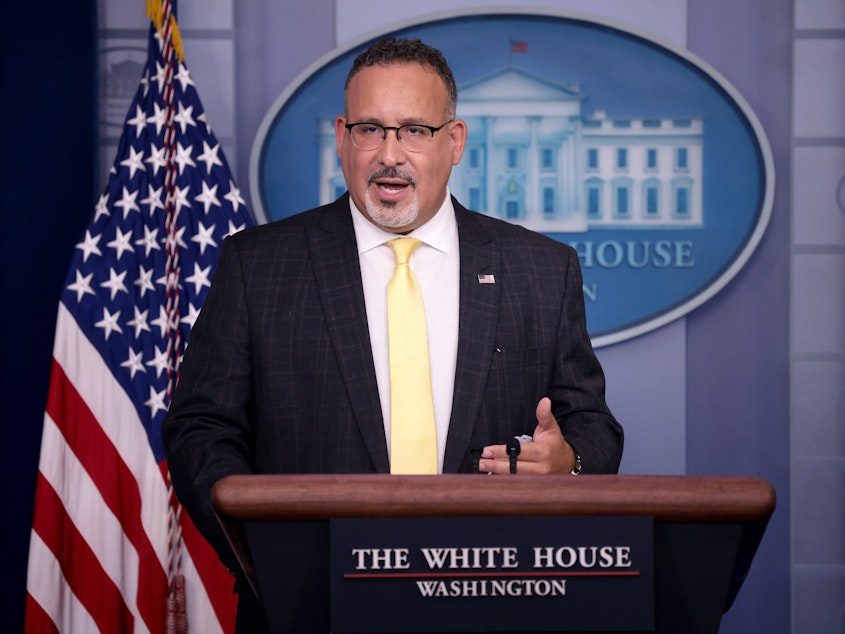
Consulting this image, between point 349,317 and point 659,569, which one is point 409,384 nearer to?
point 349,317

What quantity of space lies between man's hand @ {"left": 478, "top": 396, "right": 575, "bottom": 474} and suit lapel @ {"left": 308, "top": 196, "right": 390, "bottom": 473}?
35cm

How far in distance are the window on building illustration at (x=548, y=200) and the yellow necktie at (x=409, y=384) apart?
1434 mm

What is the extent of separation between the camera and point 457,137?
6.68ft

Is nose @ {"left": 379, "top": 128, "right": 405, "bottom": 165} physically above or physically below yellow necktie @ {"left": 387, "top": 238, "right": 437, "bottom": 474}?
above

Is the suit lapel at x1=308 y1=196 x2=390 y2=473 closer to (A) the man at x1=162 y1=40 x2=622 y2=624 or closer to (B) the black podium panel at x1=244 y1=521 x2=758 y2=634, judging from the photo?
(A) the man at x1=162 y1=40 x2=622 y2=624

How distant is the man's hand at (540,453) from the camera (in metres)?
1.36

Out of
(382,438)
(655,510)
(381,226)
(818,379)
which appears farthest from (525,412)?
(818,379)

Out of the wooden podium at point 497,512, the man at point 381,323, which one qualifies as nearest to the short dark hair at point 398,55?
the man at point 381,323

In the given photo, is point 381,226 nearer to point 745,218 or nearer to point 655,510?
point 655,510

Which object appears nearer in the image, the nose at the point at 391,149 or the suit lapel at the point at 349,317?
the suit lapel at the point at 349,317

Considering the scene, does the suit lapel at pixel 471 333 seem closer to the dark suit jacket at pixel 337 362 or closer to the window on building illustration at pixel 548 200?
the dark suit jacket at pixel 337 362

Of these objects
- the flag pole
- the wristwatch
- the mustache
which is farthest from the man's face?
the flag pole

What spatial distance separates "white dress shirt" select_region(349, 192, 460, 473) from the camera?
1824 millimetres

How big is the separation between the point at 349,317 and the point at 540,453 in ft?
1.71
